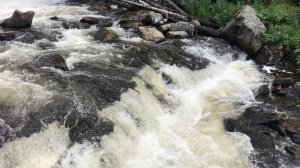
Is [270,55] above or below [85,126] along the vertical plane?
below

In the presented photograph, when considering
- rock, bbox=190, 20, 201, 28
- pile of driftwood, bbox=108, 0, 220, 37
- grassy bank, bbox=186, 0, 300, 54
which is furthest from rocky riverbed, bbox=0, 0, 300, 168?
grassy bank, bbox=186, 0, 300, 54

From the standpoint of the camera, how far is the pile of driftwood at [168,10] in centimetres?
1408

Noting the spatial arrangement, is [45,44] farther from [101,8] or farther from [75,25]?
[101,8]

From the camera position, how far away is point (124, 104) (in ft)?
29.1

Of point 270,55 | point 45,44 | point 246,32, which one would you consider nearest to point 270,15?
point 246,32

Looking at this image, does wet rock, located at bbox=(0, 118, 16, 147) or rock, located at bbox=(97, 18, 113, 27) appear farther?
rock, located at bbox=(97, 18, 113, 27)

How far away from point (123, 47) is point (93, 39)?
3.64 ft

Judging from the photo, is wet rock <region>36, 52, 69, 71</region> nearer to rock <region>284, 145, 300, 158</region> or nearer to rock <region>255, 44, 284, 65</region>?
rock <region>284, 145, 300, 158</region>

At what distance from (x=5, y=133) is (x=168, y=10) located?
9.24 metres

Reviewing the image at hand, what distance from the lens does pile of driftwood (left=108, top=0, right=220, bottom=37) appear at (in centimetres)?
1408

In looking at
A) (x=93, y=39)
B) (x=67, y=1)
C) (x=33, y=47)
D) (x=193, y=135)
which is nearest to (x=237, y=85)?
(x=193, y=135)

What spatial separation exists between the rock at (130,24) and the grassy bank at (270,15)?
2.65 meters

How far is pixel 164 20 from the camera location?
547 inches

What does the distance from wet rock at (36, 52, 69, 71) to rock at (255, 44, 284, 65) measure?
21.7 ft
